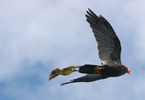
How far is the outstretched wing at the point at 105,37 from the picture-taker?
41.1ft

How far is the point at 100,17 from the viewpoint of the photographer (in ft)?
41.7

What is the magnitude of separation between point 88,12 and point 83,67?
2.75 meters

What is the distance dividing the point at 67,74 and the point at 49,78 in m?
0.78

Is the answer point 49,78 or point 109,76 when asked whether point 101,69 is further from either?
point 49,78

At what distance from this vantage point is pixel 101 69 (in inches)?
466

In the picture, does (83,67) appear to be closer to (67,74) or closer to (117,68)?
(67,74)

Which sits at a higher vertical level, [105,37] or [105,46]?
[105,37]

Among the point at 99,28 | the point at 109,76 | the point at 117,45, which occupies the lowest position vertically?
the point at 109,76

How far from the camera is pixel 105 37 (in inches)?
496

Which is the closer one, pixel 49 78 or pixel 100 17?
pixel 49 78

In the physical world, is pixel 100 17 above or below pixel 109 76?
above

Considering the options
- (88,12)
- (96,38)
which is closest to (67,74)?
(96,38)

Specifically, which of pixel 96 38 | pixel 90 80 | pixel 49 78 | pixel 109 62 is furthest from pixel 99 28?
pixel 49 78

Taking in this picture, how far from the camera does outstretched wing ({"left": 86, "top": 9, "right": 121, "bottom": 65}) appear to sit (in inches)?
494
